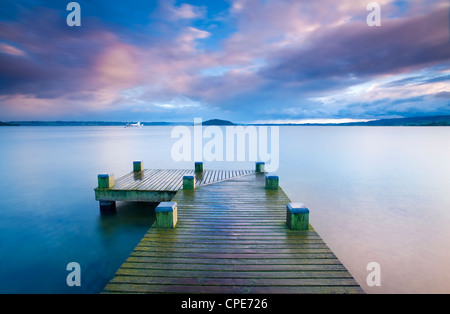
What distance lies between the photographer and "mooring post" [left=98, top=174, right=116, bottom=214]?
34.3ft

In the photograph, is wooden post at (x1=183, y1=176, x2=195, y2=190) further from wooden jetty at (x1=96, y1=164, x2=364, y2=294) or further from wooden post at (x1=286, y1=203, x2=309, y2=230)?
wooden post at (x1=286, y1=203, x2=309, y2=230)

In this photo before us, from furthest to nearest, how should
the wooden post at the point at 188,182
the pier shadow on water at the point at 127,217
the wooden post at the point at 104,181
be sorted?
the wooden post at the point at 104,181
the pier shadow on water at the point at 127,217
the wooden post at the point at 188,182

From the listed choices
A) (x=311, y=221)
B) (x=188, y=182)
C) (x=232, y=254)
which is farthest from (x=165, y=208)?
(x=311, y=221)

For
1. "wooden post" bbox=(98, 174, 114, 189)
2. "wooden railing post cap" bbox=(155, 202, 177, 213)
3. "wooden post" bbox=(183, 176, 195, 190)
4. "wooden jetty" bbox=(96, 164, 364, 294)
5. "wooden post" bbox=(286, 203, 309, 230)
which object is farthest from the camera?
"wooden post" bbox=(98, 174, 114, 189)

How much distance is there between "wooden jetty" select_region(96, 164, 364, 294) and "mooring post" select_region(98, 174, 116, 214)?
4.43 metres

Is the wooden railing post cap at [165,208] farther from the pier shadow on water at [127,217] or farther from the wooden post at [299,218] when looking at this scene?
the pier shadow on water at [127,217]

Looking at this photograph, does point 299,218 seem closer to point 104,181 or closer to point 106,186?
point 106,186

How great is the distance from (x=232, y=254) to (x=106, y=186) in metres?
7.83

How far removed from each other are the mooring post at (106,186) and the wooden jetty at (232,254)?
14.5ft

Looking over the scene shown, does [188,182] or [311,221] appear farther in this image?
[311,221]

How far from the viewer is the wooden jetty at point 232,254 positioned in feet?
13.0

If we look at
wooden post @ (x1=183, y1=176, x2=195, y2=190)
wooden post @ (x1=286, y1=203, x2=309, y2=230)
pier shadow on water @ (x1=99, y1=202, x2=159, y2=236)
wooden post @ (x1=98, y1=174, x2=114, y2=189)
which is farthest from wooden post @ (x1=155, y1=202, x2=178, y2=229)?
wooden post @ (x1=98, y1=174, x2=114, y2=189)

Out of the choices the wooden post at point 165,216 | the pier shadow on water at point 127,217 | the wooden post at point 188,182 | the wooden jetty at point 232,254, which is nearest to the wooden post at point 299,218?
the wooden jetty at point 232,254

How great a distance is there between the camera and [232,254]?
16.2 ft
